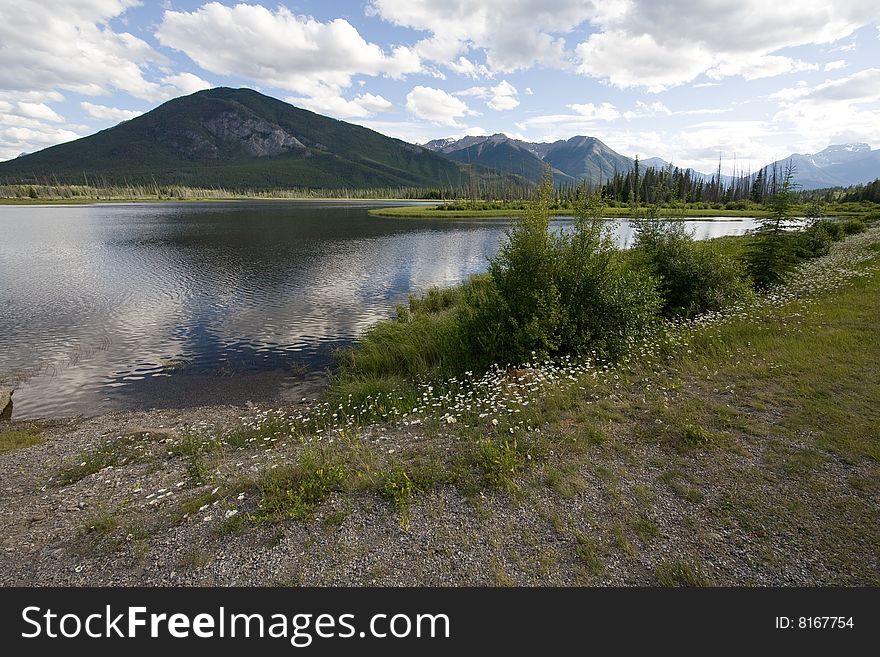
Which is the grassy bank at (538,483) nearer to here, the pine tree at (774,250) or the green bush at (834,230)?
the pine tree at (774,250)

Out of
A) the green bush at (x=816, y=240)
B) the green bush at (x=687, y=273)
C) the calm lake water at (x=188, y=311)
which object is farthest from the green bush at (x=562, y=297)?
the green bush at (x=816, y=240)

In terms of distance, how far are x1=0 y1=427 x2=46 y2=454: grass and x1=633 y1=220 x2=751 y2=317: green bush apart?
24120mm

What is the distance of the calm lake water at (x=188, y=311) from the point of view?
696 inches

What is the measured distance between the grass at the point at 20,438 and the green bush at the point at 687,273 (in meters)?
24.1

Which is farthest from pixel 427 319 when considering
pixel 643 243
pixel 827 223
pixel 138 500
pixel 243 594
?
pixel 827 223

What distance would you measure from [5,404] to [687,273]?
2902 centimetres

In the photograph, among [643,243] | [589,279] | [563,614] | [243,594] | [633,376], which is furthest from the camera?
[643,243]

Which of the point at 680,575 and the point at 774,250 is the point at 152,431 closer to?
the point at 680,575

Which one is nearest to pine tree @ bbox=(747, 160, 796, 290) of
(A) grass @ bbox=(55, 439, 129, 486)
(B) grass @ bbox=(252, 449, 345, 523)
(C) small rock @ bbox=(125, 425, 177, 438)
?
(B) grass @ bbox=(252, 449, 345, 523)

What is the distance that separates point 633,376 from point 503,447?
591 centimetres

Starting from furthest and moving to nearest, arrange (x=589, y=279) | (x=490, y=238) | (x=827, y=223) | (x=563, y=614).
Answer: (x=490, y=238) → (x=827, y=223) → (x=589, y=279) → (x=563, y=614)

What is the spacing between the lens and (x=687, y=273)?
20.1 m

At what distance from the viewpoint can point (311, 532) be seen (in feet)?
21.7

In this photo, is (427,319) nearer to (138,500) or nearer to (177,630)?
(138,500)
